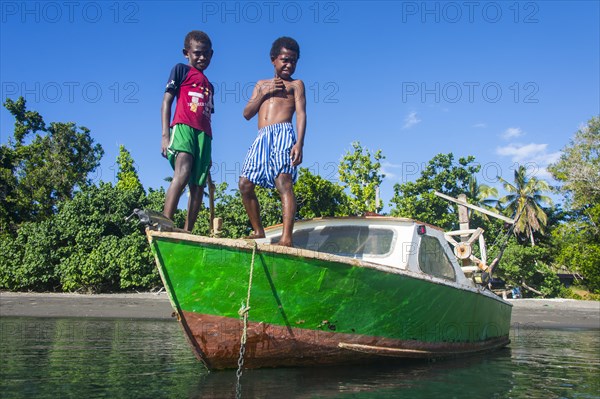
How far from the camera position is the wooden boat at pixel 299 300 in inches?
151

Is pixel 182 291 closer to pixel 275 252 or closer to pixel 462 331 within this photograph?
pixel 275 252

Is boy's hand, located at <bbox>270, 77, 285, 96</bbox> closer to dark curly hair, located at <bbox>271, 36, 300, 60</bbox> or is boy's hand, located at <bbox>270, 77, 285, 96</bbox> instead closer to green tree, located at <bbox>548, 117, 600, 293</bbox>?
dark curly hair, located at <bbox>271, 36, 300, 60</bbox>

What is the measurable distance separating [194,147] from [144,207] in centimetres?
1631

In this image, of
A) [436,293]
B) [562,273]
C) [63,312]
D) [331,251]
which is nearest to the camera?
[436,293]

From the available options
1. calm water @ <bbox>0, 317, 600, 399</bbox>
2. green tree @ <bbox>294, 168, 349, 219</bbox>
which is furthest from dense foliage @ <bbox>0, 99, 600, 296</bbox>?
calm water @ <bbox>0, 317, 600, 399</bbox>

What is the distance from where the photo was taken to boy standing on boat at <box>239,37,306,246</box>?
4363mm

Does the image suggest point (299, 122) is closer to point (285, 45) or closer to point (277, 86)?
point (277, 86)

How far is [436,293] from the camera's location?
4.84 meters

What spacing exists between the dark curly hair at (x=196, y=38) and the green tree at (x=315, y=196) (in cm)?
1722

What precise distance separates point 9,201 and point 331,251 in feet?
83.2

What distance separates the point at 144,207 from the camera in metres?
19.7

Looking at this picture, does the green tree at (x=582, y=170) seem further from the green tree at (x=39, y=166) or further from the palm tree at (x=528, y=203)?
the green tree at (x=39, y=166)

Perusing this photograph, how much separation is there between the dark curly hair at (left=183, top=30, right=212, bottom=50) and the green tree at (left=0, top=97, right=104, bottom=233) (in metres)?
23.5

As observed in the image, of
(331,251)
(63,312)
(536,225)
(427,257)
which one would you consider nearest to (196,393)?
(331,251)
